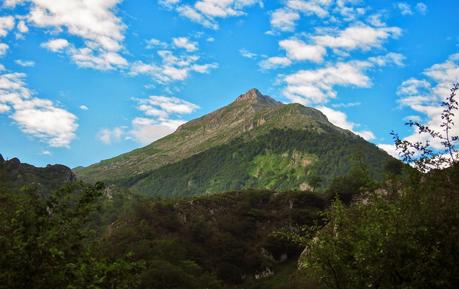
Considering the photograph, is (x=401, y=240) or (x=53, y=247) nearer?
(x=53, y=247)

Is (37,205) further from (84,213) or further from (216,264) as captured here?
(216,264)

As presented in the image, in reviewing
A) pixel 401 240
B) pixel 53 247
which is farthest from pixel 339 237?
pixel 53 247

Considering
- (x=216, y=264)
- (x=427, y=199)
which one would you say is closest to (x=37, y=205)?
(x=427, y=199)

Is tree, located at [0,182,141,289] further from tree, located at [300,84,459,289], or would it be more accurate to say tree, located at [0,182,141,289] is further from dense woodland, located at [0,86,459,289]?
tree, located at [300,84,459,289]

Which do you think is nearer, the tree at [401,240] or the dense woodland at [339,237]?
the dense woodland at [339,237]

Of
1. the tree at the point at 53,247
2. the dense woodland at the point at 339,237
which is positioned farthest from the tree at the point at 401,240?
the tree at the point at 53,247

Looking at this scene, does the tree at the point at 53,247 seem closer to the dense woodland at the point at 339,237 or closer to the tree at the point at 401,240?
the dense woodland at the point at 339,237

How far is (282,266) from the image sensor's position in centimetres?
11525

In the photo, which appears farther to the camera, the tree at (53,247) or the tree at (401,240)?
the tree at (401,240)

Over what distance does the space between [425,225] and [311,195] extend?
4896 inches

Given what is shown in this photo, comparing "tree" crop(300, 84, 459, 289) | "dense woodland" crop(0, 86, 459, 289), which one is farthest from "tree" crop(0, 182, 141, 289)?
"tree" crop(300, 84, 459, 289)

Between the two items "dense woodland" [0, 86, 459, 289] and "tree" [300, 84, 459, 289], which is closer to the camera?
"dense woodland" [0, 86, 459, 289]

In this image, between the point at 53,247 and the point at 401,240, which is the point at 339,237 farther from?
the point at 53,247

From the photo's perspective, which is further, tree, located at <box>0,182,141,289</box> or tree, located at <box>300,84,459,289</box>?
tree, located at <box>300,84,459,289</box>
